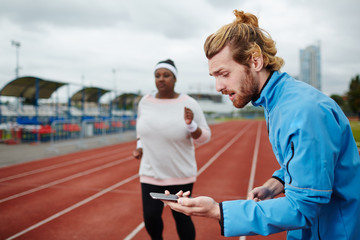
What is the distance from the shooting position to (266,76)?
120cm

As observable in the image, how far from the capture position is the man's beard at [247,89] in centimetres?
118

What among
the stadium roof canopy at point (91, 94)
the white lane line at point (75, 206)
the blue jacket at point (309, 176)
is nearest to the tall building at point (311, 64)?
the stadium roof canopy at point (91, 94)

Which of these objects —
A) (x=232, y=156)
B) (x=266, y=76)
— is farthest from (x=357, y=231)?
(x=232, y=156)

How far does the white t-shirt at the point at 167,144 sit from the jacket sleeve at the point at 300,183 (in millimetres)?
1671

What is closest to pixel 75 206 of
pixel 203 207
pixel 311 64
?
pixel 203 207

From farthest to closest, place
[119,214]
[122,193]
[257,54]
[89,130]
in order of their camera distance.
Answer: [89,130] < [122,193] < [119,214] < [257,54]

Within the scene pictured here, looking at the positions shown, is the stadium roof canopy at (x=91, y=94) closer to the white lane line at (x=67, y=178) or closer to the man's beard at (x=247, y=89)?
the white lane line at (x=67, y=178)

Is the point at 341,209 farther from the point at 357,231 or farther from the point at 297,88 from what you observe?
the point at 297,88

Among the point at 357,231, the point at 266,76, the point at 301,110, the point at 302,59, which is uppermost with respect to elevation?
the point at 302,59

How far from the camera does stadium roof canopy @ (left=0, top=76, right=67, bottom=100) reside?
1634 cm

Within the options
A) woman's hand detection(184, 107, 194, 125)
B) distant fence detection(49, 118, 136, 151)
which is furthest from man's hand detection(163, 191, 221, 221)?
distant fence detection(49, 118, 136, 151)

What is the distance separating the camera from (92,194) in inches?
221

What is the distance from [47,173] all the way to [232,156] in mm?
6547

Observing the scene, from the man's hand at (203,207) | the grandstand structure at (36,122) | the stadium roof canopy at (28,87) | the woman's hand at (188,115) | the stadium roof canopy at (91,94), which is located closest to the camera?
the man's hand at (203,207)
